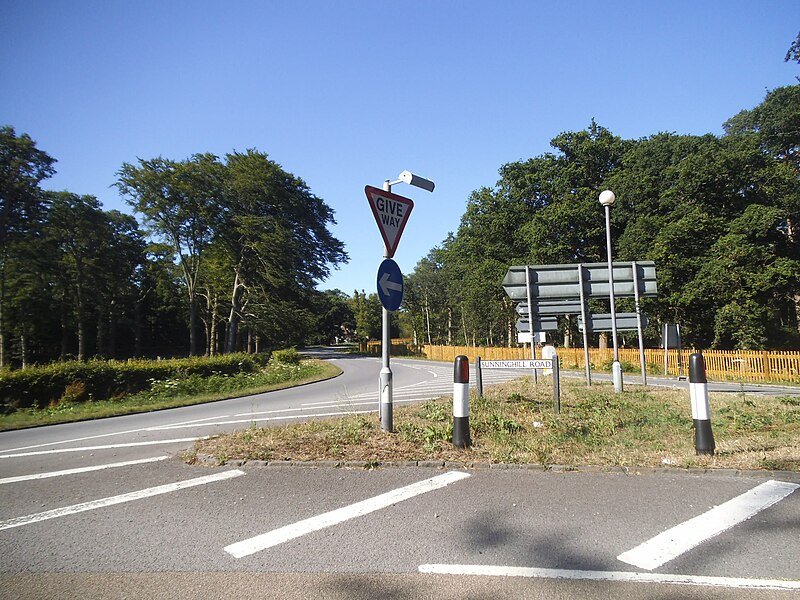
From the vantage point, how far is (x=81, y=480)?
488cm

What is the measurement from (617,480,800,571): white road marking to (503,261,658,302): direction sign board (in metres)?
7.18

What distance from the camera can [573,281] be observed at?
11.7m

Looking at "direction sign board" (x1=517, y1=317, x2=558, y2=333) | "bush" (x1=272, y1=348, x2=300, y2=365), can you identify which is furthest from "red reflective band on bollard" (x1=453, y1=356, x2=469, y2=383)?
"bush" (x1=272, y1=348, x2=300, y2=365)

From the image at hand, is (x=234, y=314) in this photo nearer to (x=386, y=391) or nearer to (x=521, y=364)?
(x=521, y=364)

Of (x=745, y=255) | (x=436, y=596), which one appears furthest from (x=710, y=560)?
(x=745, y=255)

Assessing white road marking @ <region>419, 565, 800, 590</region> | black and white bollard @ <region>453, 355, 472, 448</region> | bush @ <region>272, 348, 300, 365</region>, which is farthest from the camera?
bush @ <region>272, 348, 300, 365</region>

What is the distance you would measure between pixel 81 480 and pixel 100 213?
44322mm

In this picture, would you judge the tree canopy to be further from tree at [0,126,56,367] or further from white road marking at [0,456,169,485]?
tree at [0,126,56,367]

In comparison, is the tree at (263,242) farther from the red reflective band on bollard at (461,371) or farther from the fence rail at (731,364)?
the red reflective band on bollard at (461,371)

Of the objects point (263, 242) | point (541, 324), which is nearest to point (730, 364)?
point (541, 324)

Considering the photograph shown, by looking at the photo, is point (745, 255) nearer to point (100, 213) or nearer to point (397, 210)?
point (397, 210)

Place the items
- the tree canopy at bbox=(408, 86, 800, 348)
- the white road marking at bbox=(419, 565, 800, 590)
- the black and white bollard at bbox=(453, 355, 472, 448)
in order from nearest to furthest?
the white road marking at bbox=(419, 565, 800, 590), the black and white bollard at bbox=(453, 355, 472, 448), the tree canopy at bbox=(408, 86, 800, 348)

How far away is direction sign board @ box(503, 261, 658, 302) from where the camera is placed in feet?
37.1

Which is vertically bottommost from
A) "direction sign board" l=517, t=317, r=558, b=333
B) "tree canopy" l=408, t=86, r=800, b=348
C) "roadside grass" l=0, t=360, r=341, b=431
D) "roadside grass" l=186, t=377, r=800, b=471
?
"roadside grass" l=0, t=360, r=341, b=431
